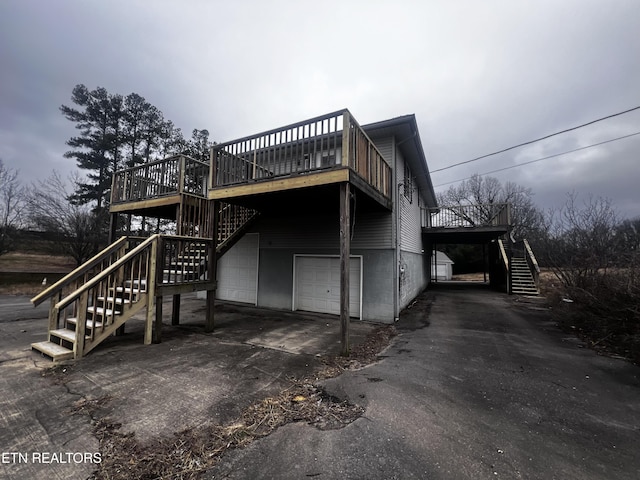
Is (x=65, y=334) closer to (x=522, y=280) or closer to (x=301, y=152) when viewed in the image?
(x=301, y=152)

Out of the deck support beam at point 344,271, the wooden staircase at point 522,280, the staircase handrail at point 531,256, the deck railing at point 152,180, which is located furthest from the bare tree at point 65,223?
the staircase handrail at point 531,256

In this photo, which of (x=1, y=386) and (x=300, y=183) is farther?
(x=300, y=183)

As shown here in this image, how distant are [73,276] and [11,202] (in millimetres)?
17184

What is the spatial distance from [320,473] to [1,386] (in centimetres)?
420

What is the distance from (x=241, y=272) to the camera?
10086mm

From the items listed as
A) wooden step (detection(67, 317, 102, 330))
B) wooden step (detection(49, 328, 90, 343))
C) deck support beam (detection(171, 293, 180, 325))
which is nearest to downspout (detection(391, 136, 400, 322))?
deck support beam (detection(171, 293, 180, 325))

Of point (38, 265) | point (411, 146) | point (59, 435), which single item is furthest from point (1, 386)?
point (38, 265)

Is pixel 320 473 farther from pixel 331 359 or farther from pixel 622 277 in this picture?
pixel 622 277

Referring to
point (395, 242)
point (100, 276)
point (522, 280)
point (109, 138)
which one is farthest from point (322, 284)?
point (109, 138)

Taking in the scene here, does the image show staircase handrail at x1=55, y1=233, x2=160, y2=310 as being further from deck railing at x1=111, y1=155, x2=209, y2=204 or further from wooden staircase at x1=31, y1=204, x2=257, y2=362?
deck railing at x1=111, y1=155, x2=209, y2=204

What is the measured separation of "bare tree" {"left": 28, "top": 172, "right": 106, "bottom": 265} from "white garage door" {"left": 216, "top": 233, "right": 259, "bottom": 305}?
30.6 feet

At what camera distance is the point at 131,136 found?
2023 centimetres

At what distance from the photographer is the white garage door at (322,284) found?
25.7ft

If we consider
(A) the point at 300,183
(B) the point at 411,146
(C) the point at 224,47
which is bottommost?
(A) the point at 300,183
